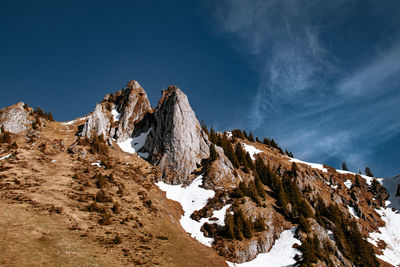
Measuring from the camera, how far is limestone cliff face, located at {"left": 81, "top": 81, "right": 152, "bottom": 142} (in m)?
92.8

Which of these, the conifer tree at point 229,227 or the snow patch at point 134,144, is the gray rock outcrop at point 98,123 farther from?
the conifer tree at point 229,227

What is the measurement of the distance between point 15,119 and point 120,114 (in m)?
42.0

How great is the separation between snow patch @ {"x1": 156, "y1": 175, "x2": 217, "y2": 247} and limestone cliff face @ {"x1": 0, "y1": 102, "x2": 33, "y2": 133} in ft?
219

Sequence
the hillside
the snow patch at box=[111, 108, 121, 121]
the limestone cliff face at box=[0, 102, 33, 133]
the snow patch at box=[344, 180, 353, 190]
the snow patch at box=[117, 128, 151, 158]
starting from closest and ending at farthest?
1. the hillside
2. the limestone cliff face at box=[0, 102, 33, 133]
3. the snow patch at box=[117, 128, 151, 158]
4. the snow patch at box=[111, 108, 121, 121]
5. the snow patch at box=[344, 180, 353, 190]

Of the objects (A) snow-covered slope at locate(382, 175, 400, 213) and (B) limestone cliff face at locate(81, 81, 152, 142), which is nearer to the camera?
(B) limestone cliff face at locate(81, 81, 152, 142)

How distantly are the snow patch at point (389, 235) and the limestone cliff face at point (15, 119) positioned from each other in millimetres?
139303

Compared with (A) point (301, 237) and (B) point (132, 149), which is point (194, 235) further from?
(B) point (132, 149)

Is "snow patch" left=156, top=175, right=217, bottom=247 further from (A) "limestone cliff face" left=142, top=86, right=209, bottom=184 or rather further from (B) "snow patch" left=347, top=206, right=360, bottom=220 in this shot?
(B) "snow patch" left=347, top=206, right=360, bottom=220

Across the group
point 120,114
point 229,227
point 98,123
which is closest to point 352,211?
point 229,227

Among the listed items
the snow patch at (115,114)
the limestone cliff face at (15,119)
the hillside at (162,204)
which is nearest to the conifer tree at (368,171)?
the hillside at (162,204)

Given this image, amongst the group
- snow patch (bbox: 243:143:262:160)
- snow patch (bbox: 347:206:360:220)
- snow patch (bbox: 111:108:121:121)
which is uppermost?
snow patch (bbox: 111:108:121:121)

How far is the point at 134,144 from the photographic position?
93.4 metres

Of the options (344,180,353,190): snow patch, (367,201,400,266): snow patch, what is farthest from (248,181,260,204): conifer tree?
(344,180,353,190): snow patch

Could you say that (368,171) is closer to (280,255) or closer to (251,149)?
(251,149)
